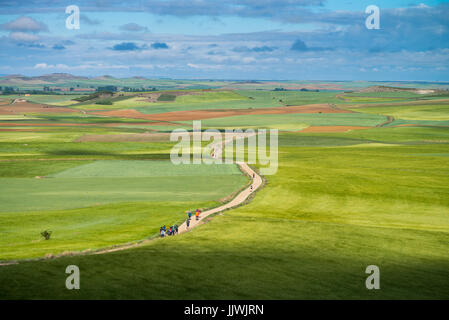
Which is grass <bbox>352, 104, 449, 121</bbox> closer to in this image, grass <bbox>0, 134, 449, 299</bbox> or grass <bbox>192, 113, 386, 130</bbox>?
grass <bbox>192, 113, 386, 130</bbox>

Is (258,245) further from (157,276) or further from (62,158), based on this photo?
(62,158)

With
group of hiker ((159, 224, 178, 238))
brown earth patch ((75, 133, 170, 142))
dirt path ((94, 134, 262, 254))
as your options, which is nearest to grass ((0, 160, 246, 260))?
dirt path ((94, 134, 262, 254))

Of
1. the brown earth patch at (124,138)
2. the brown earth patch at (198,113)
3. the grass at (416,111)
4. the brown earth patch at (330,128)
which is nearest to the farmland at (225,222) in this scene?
the brown earth patch at (124,138)

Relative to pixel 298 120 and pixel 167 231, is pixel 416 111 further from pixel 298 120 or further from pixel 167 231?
pixel 167 231

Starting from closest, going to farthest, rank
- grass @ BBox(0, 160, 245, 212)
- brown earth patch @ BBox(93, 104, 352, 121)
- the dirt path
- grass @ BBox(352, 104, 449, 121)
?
the dirt path → grass @ BBox(0, 160, 245, 212) → grass @ BBox(352, 104, 449, 121) → brown earth patch @ BBox(93, 104, 352, 121)

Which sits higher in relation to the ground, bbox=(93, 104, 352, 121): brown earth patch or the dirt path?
bbox=(93, 104, 352, 121): brown earth patch

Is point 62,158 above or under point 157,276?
above

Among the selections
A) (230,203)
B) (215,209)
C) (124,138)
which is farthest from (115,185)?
(124,138)

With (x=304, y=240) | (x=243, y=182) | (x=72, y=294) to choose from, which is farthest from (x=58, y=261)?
(x=243, y=182)

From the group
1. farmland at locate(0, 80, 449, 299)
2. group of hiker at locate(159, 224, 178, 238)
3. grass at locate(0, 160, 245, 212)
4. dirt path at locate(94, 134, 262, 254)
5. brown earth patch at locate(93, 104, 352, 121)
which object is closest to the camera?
farmland at locate(0, 80, 449, 299)
